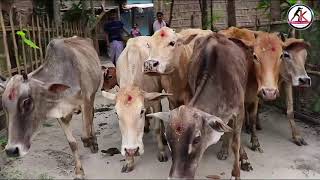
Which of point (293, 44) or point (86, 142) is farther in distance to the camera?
point (86, 142)

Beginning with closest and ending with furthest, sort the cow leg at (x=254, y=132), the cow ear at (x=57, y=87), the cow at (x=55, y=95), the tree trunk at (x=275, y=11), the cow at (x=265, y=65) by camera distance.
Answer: the cow at (x=55, y=95), the cow ear at (x=57, y=87), the cow at (x=265, y=65), the cow leg at (x=254, y=132), the tree trunk at (x=275, y=11)

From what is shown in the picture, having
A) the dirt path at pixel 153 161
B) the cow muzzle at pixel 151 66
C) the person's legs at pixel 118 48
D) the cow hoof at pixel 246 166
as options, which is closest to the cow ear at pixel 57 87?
the cow muzzle at pixel 151 66

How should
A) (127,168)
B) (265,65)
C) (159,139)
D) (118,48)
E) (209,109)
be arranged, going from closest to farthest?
(209,109), (265,65), (127,168), (159,139), (118,48)

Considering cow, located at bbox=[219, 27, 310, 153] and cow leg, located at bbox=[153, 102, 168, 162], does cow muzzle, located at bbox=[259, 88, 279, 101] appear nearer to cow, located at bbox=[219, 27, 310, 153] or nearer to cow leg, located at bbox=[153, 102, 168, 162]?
cow, located at bbox=[219, 27, 310, 153]

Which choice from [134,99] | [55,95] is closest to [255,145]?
[134,99]

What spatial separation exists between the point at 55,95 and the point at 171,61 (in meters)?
1.64

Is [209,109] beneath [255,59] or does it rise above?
beneath

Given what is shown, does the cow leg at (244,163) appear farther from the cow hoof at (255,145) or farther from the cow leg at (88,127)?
the cow leg at (88,127)

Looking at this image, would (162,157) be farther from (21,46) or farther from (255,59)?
→ (21,46)

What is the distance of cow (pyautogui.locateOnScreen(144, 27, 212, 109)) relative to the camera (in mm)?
5441

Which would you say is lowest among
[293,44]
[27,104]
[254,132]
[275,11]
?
[254,132]

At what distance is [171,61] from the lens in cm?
563

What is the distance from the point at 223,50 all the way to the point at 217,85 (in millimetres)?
675

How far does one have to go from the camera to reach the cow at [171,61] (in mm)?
5441
